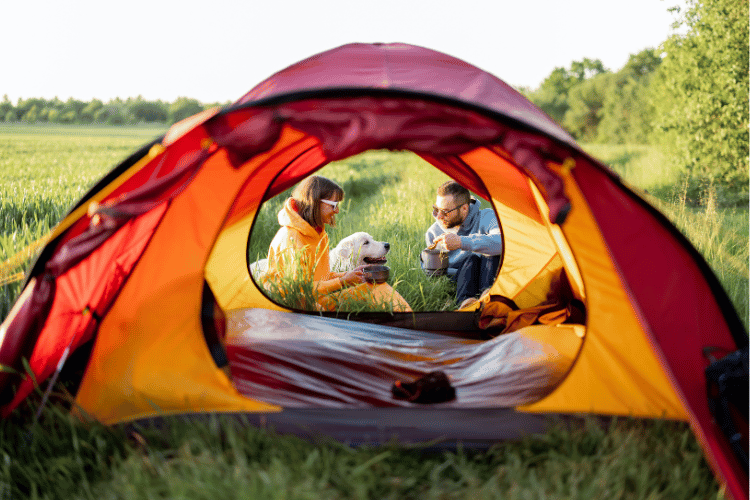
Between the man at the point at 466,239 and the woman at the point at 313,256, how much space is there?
56cm

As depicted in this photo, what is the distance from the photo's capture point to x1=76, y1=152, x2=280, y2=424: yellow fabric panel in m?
1.85

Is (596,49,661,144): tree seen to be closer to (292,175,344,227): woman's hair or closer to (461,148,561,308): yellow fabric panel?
(461,148,561,308): yellow fabric panel

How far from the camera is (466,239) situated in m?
3.45

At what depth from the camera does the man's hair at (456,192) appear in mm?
3785

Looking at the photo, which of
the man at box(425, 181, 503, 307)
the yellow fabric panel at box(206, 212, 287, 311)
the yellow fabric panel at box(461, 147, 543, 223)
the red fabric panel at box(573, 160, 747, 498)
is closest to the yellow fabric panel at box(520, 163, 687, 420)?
the red fabric panel at box(573, 160, 747, 498)

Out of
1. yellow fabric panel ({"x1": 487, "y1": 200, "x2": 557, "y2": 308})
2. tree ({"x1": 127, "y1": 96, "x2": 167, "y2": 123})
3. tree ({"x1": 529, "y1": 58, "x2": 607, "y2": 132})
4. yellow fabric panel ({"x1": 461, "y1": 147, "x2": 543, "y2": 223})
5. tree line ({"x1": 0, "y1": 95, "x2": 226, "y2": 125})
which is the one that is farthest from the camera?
tree ({"x1": 529, "y1": 58, "x2": 607, "y2": 132})

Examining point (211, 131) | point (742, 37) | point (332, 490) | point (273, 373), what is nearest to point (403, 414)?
point (332, 490)

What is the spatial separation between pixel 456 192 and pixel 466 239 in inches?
19.9

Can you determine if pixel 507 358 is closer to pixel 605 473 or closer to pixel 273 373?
pixel 605 473

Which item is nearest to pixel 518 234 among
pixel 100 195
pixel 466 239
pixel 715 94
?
pixel 466 239

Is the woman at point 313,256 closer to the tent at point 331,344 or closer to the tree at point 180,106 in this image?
the tent at point 331,344

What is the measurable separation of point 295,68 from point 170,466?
1.54 meters

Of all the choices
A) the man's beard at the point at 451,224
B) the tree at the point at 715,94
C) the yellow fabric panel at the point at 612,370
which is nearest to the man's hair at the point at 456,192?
the man's beard at the point at 451,224

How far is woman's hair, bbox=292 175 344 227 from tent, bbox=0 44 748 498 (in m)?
0.93
